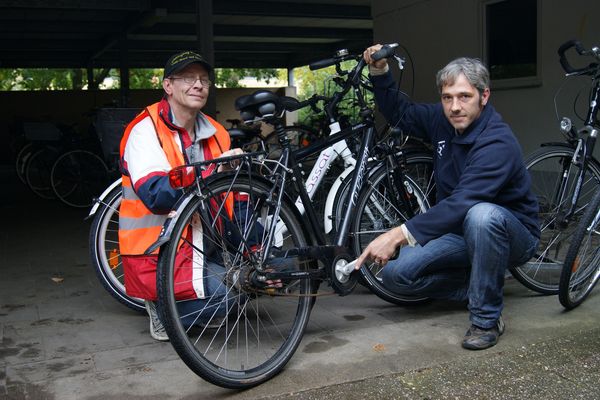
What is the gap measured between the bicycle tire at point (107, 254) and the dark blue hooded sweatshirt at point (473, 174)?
1715 millimetres

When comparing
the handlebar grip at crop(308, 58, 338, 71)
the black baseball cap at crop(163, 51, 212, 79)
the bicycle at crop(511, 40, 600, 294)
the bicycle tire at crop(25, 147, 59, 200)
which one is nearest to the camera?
the black baseball cap at crop(163, 51, 212, 79)


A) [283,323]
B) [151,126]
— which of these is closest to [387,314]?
[283,323]

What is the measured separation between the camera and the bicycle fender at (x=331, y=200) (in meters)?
3.64

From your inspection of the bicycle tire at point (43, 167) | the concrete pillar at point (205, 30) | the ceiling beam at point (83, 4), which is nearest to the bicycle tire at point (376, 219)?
the concrete pillar at point (205, 30)

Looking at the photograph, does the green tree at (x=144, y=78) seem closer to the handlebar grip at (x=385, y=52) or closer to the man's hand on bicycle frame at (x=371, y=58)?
the man's hand on bicycle frame at (x=371, y=58)

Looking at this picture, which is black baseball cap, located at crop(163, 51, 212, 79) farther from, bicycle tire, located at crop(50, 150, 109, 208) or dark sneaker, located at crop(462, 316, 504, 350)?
bicycle tire, located at crop(50, 150, 109, 208)

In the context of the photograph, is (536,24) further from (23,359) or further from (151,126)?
(23,359)

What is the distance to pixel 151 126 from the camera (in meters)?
3.19

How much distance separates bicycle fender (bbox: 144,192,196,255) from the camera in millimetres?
2607

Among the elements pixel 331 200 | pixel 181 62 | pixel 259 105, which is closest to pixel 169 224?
pixel 259 105

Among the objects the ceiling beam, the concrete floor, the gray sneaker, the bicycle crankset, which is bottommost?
the concrete floor

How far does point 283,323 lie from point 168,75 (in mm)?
1366

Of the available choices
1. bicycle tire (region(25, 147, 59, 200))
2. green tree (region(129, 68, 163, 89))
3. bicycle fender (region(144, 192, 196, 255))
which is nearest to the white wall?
bicycle fender (region(144, 192, 196, 255))

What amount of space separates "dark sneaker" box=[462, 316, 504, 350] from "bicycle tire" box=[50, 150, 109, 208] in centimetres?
640
